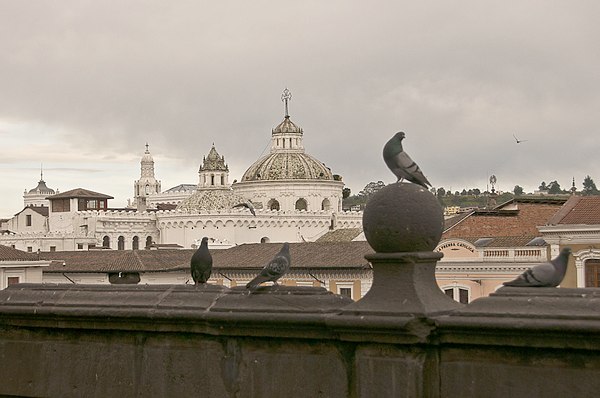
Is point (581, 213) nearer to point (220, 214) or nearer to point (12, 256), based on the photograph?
point (12, 256)

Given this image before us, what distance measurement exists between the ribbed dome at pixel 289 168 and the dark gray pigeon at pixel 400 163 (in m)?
86.6

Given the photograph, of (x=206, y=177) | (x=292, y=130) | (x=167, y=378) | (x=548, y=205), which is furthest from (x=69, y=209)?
(x=167, y=378)

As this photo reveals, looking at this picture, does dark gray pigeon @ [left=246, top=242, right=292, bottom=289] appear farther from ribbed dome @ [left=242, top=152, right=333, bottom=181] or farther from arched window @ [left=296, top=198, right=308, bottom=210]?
arched window @ [left=296, top=198, right=308, bottom=210]

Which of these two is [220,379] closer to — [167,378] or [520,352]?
[167,378]

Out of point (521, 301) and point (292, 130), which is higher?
point (292, 130)

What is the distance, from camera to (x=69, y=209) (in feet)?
293

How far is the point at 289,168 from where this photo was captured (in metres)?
92.4

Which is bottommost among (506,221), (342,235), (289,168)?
(506,221)

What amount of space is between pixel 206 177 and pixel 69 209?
1097 centimetres

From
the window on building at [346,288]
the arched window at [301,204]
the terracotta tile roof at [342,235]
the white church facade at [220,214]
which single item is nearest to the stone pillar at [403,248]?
the window on building at [346,288]

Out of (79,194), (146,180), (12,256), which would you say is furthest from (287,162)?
(12,256)

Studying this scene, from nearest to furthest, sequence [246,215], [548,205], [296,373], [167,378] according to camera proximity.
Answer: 1. [296,373]
2. [167,378]
3. [548,205]
4. [246,215]

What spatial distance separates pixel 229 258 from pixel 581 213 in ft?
71.2

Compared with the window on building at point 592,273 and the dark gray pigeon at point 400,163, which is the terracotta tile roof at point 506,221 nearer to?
the window on building at point 592,273
